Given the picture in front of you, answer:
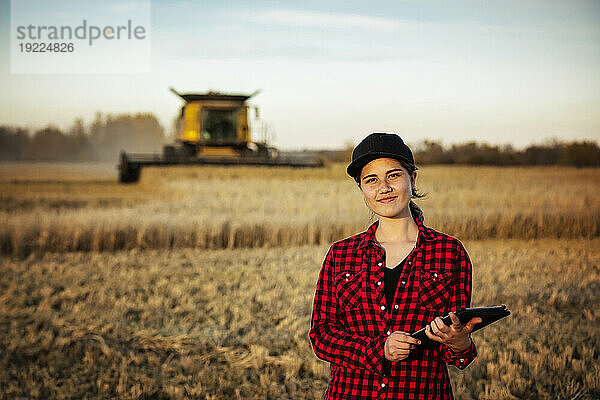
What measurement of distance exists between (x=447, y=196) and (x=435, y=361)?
11610 mm

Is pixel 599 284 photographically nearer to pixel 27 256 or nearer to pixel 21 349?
pixel 21 349

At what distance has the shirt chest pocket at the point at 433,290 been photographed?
1878 millimetres

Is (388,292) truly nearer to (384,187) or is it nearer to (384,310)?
(384,310)

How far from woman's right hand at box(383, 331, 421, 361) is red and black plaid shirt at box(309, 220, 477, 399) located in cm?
7

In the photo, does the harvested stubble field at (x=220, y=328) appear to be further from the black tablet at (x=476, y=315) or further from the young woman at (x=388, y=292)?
the black tablet at (x=476, y=315)

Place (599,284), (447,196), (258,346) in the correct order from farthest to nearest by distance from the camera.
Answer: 1. (447,196)
2. (599,284)
3. (258,346)

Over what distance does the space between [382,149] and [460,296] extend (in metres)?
0.48

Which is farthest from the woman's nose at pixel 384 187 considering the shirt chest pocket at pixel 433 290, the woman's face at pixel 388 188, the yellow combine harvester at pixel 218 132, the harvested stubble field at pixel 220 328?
the yellow combine harvester at pixel 218 132

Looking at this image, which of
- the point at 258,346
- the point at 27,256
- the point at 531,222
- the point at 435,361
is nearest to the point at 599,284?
the point at 531,222

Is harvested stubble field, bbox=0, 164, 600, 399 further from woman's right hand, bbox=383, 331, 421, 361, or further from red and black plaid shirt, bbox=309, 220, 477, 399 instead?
woman's right hand, bbox=383, 331, 421, 361

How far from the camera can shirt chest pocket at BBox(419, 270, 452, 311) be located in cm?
188

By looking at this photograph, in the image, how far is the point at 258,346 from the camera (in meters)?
5.05

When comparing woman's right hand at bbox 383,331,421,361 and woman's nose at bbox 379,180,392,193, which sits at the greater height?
woman's nose at bbox 379,180,392,193

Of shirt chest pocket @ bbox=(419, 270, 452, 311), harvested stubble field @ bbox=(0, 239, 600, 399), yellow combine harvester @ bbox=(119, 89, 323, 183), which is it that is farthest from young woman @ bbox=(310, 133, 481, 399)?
yellow combine harvester @ bbox=(119, 89, 323, 183)
